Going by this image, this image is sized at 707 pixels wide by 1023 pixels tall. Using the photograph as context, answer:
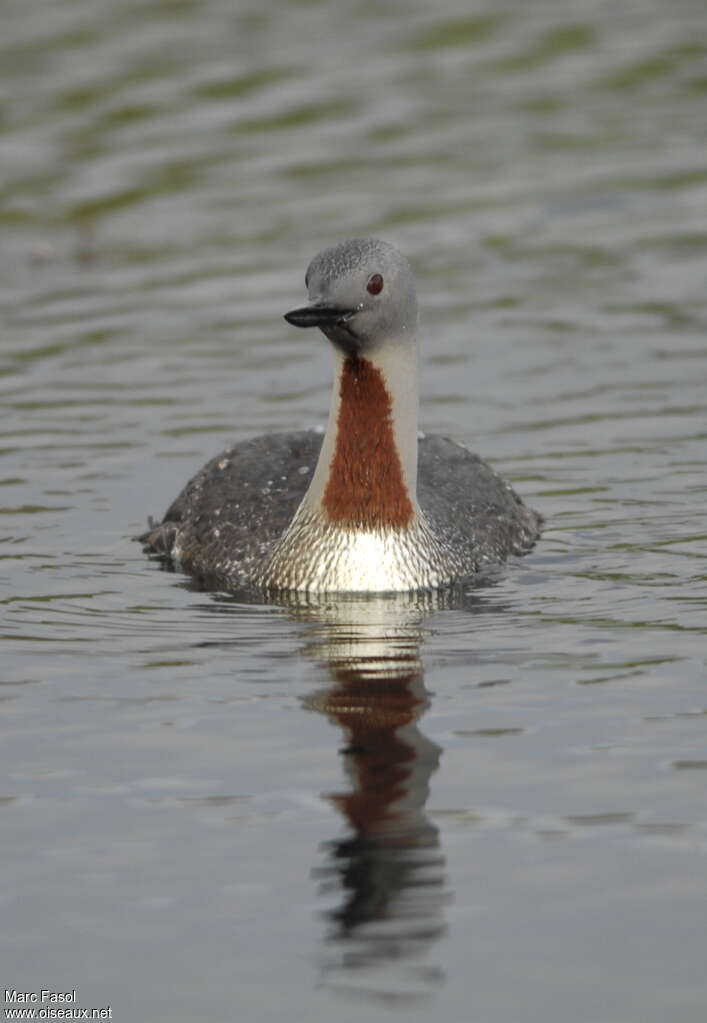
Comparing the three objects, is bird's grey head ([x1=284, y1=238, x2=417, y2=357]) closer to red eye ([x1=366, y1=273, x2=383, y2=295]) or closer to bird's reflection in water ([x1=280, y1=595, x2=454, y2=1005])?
red eye ([x1=366, y1=273, x2=383, y2=295])

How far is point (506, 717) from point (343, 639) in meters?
1.44

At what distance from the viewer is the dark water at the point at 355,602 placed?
6.37 metres

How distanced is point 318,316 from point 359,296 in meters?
0.23

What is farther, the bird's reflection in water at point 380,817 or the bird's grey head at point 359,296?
the bird's grey head at point 359,296

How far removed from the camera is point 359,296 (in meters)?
9.52

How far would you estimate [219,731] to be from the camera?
8.06 meters

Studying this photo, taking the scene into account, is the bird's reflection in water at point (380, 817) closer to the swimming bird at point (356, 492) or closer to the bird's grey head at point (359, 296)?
the swimming bird at point (356, 492)

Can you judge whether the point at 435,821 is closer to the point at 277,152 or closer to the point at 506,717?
the point at 506,717

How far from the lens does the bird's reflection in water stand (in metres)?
6.17

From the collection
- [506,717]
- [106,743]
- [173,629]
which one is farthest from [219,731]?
[173,629]

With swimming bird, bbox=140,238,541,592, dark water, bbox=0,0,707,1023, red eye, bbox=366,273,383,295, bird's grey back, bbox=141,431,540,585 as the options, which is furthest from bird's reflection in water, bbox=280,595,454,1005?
red eye, bbox=366,273,383,295

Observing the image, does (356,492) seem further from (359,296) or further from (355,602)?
(359,296)

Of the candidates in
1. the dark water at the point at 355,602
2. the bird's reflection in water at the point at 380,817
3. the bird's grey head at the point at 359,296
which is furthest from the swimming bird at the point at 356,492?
the bird's reflection in water at the point at 380,817

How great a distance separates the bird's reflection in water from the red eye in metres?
1.41
